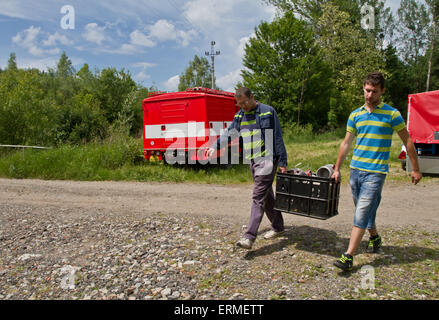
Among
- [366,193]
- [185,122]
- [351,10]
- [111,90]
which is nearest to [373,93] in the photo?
[366,193]

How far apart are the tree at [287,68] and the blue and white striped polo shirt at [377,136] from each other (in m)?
26.0

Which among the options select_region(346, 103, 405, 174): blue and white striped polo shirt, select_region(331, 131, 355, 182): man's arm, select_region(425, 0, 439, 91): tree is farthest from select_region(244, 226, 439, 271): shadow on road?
select_region(425, 0, 439, 91): tree

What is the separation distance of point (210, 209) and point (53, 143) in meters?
11.9

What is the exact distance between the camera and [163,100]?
36.8 ft

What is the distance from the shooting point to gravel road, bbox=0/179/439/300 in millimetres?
3510

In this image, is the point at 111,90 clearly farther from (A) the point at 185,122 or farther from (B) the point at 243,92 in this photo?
(B) the point at 243,92

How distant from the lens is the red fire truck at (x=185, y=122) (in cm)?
1063

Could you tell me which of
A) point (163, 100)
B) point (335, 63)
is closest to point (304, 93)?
point (335, 63)

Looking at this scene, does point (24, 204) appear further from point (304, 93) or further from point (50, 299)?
point (304, 93)

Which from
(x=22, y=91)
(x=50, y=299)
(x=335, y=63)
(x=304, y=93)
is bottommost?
(x=50, y=299)

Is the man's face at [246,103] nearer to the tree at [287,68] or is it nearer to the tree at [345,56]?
the tree at [287,68]

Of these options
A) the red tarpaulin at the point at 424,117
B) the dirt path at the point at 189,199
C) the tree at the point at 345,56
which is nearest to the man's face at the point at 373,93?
the dirt path at the point at 189,199

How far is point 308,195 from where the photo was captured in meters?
4.00

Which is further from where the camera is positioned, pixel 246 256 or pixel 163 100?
pixel 163 100
